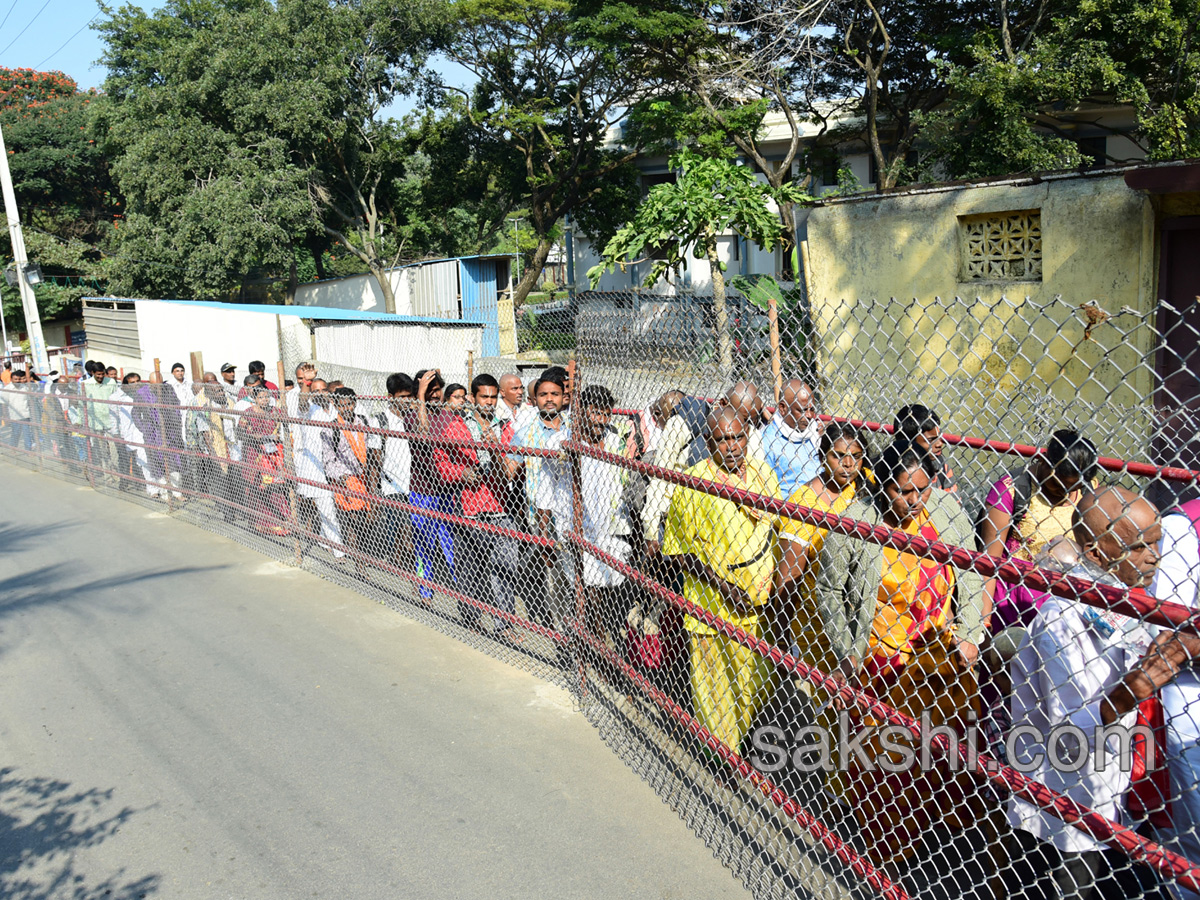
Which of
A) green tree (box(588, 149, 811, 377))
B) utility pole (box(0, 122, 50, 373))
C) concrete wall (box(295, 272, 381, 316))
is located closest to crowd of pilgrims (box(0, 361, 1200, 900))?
green tree (box(588, 149, 811, 377))

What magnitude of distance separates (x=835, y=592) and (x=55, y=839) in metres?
3.22

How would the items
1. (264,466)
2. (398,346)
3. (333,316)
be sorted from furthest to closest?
(333,316), (398,346), (264,466)

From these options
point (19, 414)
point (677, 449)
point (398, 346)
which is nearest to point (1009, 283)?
point (677, 449)

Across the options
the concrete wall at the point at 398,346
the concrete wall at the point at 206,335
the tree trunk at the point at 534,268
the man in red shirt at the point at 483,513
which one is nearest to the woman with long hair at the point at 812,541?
the man in red shirt at the point at 483,513

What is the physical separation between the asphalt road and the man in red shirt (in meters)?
0.35

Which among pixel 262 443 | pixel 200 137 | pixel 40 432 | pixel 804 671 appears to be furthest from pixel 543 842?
pixel 200 137

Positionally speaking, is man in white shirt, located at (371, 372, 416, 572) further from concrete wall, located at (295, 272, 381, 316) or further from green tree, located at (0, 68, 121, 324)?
green tree, located at (0, 68, 121, 324)

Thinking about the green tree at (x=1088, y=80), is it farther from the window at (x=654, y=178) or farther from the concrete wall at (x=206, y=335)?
the window at (x=654, y=178)

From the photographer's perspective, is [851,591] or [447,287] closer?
[851,591]

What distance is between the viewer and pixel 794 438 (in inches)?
166

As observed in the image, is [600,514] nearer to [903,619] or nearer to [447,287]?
[903,619]

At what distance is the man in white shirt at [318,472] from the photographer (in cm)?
680

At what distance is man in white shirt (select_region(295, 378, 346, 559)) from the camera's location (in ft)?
22.3

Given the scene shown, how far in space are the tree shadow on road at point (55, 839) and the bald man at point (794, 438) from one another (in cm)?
301
